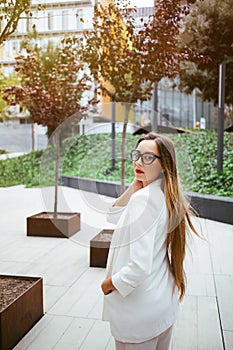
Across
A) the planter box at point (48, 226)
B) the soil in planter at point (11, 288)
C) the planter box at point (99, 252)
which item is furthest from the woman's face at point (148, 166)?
the planter box at point (48, 226)

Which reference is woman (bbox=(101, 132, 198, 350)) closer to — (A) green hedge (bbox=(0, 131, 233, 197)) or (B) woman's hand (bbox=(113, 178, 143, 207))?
(B) woman's hand (bbox=(113, 178, 143, 207))

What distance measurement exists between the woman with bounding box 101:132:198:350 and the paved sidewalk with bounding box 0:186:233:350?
68cm

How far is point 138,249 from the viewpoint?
123 centimetres

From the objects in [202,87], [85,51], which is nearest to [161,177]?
[85,51]

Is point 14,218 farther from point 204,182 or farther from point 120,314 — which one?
point 120,314

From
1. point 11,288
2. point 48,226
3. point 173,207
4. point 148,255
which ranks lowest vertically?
point 48,226

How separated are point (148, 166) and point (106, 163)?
5217 mm

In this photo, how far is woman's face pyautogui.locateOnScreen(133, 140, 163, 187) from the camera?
4.43ft

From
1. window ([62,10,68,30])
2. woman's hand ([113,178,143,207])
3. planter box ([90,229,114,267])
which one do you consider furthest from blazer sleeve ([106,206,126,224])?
window ([62,10,68,30])

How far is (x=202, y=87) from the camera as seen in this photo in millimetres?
7633

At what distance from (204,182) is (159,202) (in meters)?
4.62

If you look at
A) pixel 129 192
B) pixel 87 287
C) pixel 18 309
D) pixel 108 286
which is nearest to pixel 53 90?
pixel 87 287

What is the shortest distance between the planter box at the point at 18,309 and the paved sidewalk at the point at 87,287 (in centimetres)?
5

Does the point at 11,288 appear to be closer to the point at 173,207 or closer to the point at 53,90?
the point at 173,207
